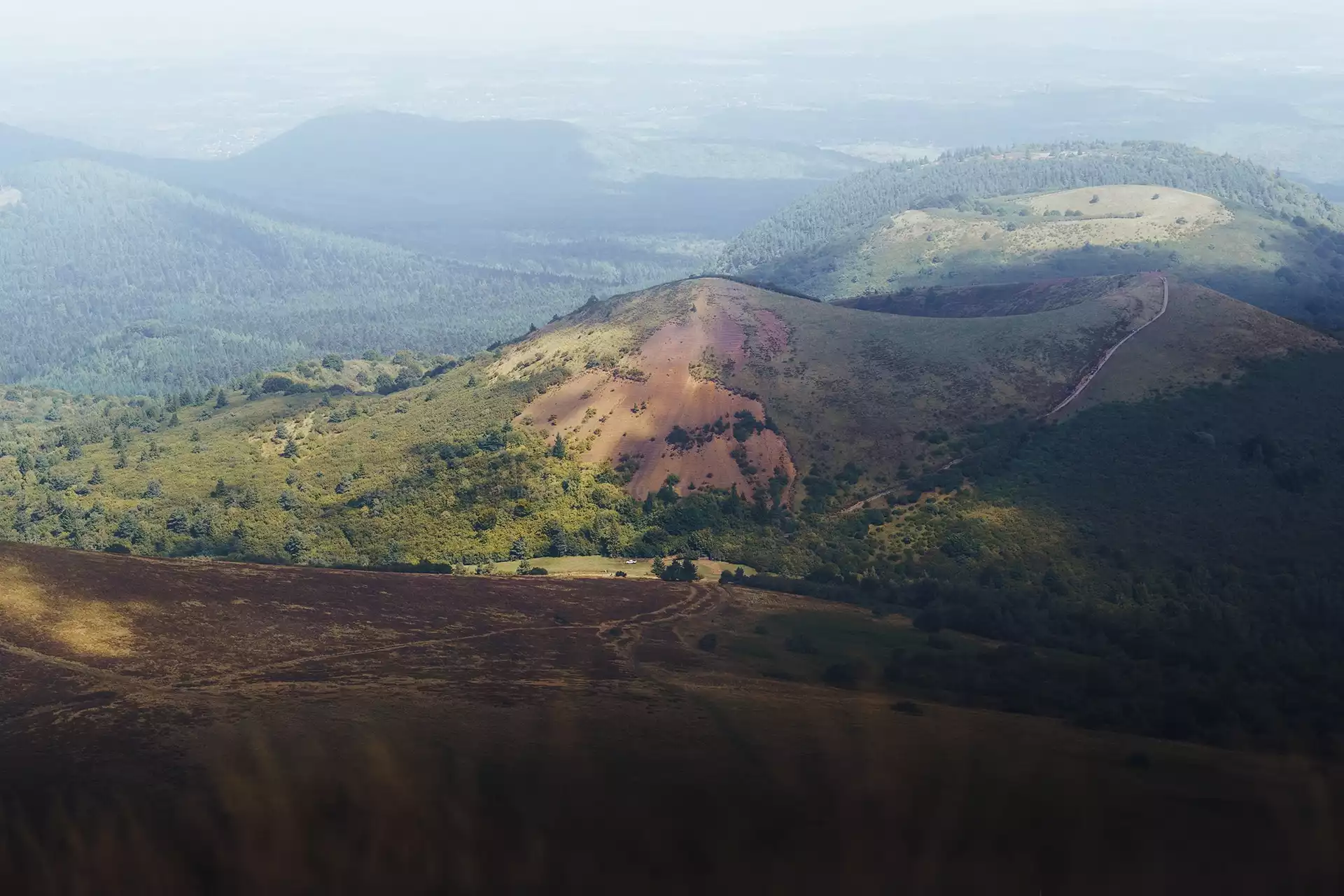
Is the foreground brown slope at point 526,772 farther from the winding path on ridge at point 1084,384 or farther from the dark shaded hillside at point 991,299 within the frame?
the dark shaded hillside at point 991,299

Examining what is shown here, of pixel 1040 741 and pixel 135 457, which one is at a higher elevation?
pixel 1040 741

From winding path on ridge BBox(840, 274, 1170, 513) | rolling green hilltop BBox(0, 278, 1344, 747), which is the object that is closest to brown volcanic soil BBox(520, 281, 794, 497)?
rolling green hilltop BBox(0, 278, 1344, 747)

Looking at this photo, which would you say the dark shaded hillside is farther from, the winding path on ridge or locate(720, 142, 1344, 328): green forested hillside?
locate(720, 142, 1344, 328): green forested hillside

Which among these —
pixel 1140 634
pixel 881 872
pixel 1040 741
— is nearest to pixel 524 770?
pixel 881 872

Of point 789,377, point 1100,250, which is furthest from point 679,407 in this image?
point 1100,250

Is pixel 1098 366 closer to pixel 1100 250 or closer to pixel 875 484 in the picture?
pixel 875 484

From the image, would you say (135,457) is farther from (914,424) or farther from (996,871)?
(996,871)
